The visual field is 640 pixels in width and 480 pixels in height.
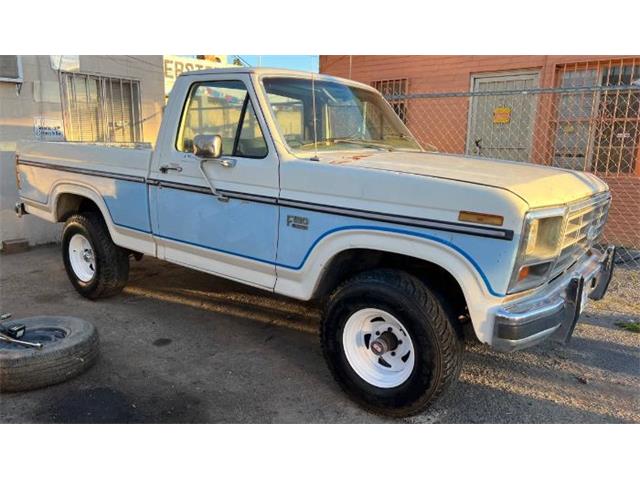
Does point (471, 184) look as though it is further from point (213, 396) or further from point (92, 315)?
point (92, 315)

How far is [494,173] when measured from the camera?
10.5ft

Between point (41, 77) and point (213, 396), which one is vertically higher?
point (41, 77)

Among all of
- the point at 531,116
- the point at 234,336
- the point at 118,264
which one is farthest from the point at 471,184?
the point at 531,116

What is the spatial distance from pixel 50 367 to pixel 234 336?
1.46 m

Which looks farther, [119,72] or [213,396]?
[119,72]

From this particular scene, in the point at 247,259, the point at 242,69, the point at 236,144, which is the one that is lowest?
the point at 247,259

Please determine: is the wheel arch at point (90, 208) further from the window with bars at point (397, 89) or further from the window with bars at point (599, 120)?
the window with bars at point (599, 120)

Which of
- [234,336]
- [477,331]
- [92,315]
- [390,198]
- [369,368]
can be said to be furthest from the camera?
[92,315]

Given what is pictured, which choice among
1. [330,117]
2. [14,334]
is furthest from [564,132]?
[14,334]

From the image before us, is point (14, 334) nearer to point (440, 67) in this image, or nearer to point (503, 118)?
point (503, 118)

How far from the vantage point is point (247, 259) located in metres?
3.76

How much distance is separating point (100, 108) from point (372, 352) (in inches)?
258

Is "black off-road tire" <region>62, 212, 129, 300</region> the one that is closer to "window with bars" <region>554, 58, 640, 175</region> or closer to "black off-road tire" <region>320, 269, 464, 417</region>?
"black off-road tire" <region>320, 269, 464, 417</region>

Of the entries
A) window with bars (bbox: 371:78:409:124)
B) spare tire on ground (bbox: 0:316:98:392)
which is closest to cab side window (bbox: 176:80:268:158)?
spare tire on ground (bbox: 0:316:98:392)
